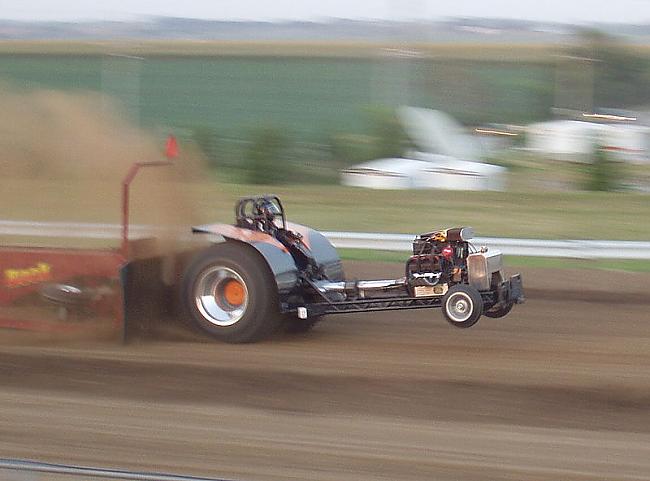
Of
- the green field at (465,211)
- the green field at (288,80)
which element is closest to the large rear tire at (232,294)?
the green field at (465,211)

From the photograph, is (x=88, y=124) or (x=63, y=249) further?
(x=88, y=124)

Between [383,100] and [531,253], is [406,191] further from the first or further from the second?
[531,253]

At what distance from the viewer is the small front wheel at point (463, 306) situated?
22.7 feet

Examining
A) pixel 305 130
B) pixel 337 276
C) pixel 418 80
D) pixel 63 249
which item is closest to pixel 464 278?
pixel 337 276

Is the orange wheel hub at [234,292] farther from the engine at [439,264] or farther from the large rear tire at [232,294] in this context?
the engine at [439,264]

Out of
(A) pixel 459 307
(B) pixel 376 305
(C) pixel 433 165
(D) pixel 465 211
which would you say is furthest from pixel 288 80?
(A) pixel 459 307

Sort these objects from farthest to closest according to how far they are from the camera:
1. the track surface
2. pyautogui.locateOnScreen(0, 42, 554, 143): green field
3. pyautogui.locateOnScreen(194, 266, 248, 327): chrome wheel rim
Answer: pyautogui.locateOnScreen(0, 42, 554, 143): green field < pyautogui.locateOnScreen(194, 266, 248, 327): chrome wheel rim < the track surface

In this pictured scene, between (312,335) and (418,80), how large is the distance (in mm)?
9517

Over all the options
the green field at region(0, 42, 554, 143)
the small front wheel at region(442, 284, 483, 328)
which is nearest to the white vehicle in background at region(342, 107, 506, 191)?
the green field at region(0, 42, 554, 143)

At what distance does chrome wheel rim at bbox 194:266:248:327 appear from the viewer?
7441 mm

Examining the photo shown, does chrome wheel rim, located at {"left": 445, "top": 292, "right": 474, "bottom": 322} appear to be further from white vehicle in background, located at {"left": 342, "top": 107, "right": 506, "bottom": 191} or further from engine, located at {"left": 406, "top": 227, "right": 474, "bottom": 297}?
white vehicle in background, located at {"left": 342, "top": 107, "right": 506, "bottom": 191}

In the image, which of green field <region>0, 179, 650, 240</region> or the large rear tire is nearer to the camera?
the large rear tire

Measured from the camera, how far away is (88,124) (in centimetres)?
955

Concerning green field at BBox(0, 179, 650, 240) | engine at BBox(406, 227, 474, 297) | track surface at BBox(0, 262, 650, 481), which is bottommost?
track surface at BBox(0, 262, 650, 481)
